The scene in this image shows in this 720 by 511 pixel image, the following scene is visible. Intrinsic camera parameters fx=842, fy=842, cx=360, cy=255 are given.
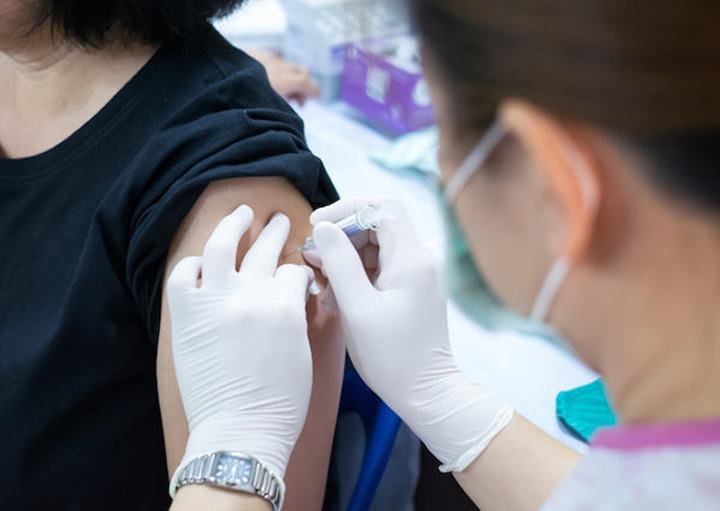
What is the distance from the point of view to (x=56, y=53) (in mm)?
1171

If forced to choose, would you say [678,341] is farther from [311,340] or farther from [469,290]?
[311,340]

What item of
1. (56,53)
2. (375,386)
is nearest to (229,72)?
(56,53)

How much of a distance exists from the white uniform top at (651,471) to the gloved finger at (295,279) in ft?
1.30

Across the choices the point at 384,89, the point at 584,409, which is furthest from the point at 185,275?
the point at 384,89

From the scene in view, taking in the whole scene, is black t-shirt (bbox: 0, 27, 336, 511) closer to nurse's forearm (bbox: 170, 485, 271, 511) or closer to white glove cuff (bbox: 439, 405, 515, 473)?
nurse's forearm (bbox: 170, 485, 271, 511)

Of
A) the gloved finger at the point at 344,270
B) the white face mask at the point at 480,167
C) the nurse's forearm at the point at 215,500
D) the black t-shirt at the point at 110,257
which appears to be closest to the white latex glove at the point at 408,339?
the gloved finger at the point at 344,270

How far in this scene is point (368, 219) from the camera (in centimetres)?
107

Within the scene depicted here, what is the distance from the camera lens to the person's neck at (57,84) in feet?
3.77

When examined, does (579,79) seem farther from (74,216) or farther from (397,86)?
(397,86)

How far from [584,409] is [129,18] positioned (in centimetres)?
86

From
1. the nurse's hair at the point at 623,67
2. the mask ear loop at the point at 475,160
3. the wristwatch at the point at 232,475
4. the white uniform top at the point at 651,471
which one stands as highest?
the nurse's hair at the point at 623,67

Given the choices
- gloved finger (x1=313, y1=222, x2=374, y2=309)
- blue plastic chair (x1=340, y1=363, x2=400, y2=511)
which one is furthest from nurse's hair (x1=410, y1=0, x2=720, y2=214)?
blue plastic chair (x1=340, y1=363, x2=400, y2=511)

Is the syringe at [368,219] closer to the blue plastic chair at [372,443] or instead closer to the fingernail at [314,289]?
the fingernail at [314,289]

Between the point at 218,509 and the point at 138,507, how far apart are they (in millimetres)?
273
